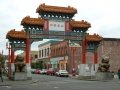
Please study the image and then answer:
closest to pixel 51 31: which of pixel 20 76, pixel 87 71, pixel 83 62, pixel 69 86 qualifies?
pixel 83 62

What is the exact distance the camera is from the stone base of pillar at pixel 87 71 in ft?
164

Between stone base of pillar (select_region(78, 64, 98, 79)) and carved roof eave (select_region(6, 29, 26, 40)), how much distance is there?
9065mm

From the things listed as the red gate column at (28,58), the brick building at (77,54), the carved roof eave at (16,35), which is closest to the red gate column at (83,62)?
the red gate column at (28,58)

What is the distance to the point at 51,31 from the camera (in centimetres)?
4859

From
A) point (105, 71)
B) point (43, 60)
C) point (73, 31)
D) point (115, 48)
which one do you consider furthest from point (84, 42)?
point (43, 60)

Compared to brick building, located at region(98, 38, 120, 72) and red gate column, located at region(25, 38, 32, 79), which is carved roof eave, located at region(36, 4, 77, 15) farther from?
brick building, located at region(98, 38, 120, 72)

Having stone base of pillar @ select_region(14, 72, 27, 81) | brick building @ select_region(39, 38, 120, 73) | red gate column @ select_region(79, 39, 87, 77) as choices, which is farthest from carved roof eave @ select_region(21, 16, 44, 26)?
brick building @ select_region(39, 38, 120, 73)

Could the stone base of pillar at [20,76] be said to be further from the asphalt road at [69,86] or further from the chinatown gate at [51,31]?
the asphalt road at [69,86]

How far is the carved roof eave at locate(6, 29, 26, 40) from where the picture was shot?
46.0 meters

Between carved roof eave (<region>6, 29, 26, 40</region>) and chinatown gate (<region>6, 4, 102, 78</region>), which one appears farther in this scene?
chinatown gate (<region>6, 4, 102, 78</region>)

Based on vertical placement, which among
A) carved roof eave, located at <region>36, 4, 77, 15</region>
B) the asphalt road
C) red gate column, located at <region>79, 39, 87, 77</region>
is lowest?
the asphalt road

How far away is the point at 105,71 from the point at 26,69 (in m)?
9.50

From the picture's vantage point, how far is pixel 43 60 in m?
117

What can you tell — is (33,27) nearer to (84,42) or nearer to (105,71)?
(84,42)
